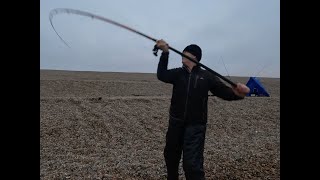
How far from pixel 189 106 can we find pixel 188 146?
0.50 metres

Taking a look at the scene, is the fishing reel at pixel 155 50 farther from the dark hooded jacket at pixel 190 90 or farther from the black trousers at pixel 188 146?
the black trousers at pixel 188 146

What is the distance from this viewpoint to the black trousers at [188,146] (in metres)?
A: 5.06

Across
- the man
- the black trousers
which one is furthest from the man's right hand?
the black trousers

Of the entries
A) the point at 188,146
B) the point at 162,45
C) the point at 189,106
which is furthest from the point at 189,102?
the point at 162,45

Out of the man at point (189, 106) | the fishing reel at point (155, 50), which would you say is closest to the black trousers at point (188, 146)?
the man at point (189, 106)

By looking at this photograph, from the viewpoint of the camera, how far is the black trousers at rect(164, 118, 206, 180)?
5062 millimetres

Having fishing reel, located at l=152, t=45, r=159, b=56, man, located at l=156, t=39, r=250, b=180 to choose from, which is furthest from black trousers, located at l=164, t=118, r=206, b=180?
fishing reel, located at l=152, t=45, r=159, b=56

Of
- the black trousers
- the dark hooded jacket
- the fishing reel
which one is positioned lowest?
the black trousers

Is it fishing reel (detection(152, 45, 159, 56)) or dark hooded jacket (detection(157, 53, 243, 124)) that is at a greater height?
fishing reel (detection(152, 45, 159, 56))

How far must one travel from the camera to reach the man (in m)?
5.07

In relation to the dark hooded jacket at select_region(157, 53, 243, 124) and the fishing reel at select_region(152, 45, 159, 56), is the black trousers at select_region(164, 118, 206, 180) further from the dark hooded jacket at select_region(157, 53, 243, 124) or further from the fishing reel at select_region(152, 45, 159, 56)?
the fishing reel at select_region(152, 45, 159, 56)

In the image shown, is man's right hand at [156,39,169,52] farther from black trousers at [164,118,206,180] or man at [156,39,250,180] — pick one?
black trousers at [164,118,206,180]
